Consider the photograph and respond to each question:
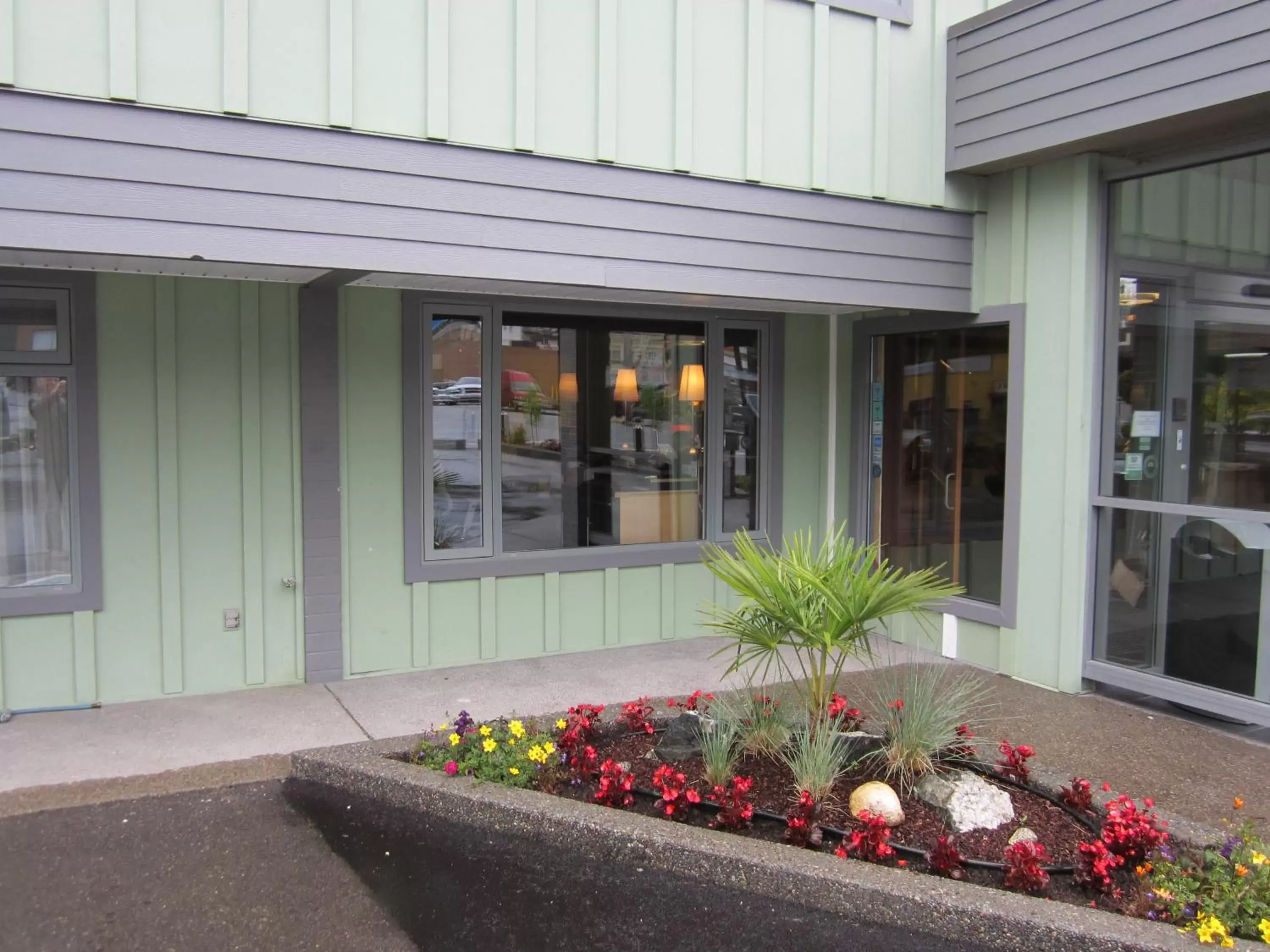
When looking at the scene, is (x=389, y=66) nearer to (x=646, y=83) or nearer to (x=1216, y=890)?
(x=646, y=83)

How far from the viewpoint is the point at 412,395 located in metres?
6.13

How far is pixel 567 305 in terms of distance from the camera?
6695 mm

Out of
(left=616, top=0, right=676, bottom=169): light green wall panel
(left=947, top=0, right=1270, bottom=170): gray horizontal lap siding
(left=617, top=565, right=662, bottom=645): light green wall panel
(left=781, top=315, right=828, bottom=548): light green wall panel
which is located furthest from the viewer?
(left=781, top=315, right=828, bottom=548): light green wall panel

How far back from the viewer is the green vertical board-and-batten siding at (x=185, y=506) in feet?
17.7

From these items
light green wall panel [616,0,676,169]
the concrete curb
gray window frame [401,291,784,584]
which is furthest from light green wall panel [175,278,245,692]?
light green wall panel [616,0,676,169]

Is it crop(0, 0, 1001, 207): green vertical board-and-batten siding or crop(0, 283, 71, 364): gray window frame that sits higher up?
crop(0, 0, 1001, 207): green vertical board-and-batten siding

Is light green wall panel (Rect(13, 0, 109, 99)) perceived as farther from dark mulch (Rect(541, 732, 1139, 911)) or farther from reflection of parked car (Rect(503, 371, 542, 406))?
dark mulch (Rect(541, 732, 1139, 911))

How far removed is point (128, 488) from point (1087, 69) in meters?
5.69

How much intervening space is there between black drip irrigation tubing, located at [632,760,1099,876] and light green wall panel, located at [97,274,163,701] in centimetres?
318

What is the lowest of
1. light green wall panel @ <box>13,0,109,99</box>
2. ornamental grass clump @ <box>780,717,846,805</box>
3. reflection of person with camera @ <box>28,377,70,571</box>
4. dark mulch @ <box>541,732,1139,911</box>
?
dark mulch @ <box>541,732,1139,911</box>

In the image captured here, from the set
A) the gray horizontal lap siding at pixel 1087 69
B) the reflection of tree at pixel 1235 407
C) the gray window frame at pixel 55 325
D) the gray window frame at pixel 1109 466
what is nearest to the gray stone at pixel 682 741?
the gray window frame at pixel 1109 466

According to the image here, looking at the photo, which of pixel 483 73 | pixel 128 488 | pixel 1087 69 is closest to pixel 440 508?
pixel 128 488

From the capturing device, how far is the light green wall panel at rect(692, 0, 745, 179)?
5691 mm

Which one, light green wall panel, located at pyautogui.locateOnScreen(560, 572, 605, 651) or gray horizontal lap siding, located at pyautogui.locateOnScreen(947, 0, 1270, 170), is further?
light green wall panel, located at pyautogui.locateOnScreen(560, 572, 605, 651)
